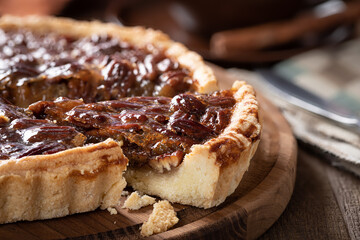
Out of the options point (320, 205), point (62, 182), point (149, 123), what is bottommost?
point (320, 205)

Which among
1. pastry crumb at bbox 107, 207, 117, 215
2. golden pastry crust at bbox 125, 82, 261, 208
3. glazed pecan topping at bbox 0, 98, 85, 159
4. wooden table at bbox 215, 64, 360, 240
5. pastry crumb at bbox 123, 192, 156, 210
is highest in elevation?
glazed pecan topping at bbox 0, 98, 85, 159

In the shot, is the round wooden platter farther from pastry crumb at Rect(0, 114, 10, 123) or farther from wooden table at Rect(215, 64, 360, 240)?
pastry crumb at Rect(0, 114, 10, 123)

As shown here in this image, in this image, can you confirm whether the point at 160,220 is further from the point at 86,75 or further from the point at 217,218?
the point at 86,75

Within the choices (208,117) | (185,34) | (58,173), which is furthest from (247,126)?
(185,34)

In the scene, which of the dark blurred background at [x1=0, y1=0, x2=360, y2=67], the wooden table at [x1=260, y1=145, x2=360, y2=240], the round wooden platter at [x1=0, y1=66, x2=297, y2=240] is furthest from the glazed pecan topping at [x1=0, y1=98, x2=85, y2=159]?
the dark blurred background at [x1=0, y1=0, x2=360, y2=67]

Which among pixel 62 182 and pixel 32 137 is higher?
pixel 32 137

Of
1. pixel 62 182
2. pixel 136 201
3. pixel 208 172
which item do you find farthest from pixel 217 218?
pixel 62 182

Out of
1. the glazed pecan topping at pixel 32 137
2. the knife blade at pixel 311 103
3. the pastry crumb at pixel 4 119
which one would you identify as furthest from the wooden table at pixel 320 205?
the pastry crumb at pixel 4 119
